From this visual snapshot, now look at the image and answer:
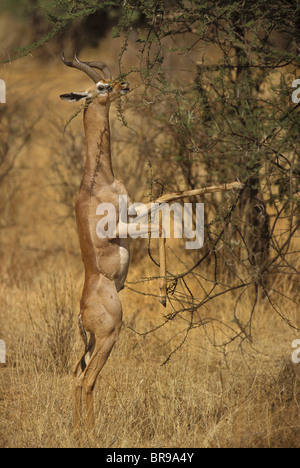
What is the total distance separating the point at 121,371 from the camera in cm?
538

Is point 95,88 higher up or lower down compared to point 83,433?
higher up

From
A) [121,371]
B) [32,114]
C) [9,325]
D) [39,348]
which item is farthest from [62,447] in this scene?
[32,114]

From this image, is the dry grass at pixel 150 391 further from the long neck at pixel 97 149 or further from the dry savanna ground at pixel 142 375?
the long neck at pixel 97 149

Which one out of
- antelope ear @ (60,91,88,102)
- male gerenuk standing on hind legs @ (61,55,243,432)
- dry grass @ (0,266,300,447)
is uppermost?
antelope ear @ (60,91,88,102)

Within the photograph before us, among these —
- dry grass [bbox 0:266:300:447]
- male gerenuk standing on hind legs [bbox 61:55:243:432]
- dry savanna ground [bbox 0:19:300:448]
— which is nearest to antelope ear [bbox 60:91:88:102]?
male gerenuk standing on hind legs [bbox 61:55:243:432]

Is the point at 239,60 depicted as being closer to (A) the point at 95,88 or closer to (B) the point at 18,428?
(A) the point at 95,88

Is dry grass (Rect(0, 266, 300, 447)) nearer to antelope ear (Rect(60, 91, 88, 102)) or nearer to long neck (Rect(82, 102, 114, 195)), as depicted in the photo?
long neck (Rect(82, 102, 114, 195))

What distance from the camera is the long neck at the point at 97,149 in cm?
407

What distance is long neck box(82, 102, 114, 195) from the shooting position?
4066 mm

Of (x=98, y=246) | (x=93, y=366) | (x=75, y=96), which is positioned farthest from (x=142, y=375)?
(x=75, y=96)

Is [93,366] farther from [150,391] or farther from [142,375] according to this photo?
[142,375]

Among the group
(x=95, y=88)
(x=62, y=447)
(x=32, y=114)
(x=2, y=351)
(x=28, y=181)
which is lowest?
(x=62, y=447)

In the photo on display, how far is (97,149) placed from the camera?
410cm

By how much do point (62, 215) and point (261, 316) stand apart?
466 cm
